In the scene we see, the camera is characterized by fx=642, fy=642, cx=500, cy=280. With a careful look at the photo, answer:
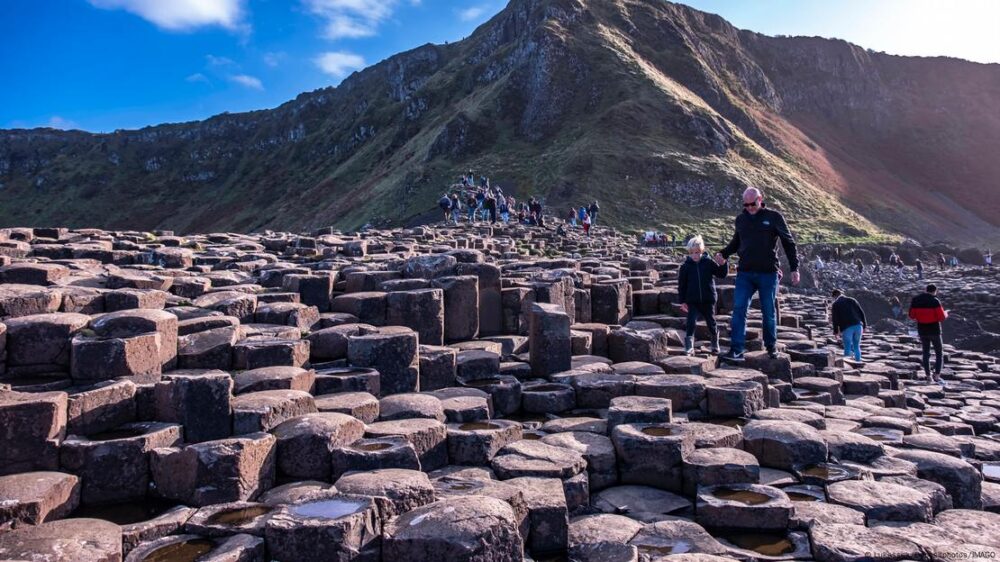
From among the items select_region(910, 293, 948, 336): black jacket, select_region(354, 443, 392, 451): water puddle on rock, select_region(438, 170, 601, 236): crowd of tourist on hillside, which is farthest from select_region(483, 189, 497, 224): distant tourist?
select_region(354, 443, 392, 451): water puddle on rock

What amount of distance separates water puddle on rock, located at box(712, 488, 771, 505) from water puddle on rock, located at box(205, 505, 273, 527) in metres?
3.58

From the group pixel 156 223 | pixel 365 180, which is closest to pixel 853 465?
pixel 365 180

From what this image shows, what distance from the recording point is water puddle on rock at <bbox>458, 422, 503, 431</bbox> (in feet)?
20.9

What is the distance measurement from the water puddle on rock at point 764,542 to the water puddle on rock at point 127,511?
438 cm

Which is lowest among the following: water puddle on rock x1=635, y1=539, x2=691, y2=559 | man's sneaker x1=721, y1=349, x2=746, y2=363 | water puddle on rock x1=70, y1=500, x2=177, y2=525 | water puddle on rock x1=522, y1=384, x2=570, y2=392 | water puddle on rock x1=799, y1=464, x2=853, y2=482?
water puddle on rock x1=635, y1=539, x2=691, y2=559

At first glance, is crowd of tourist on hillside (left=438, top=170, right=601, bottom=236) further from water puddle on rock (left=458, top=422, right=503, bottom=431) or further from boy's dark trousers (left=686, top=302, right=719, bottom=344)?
water puddle on rock (left=458, top=422, right=503, bottom=431)

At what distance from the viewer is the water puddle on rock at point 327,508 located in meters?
4.26

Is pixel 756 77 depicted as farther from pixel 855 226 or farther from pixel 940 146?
pixel 855 226

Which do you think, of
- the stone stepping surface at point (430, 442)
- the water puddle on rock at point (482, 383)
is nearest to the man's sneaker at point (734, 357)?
the stone stepping surface at point (430, 442)

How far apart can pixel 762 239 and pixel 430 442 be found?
543cm

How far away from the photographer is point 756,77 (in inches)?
3280

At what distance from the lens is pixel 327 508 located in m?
4.37

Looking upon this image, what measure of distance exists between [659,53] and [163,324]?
72110 mm

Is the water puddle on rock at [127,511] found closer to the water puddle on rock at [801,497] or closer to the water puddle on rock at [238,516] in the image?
the water puddle on rock at [238,516]
